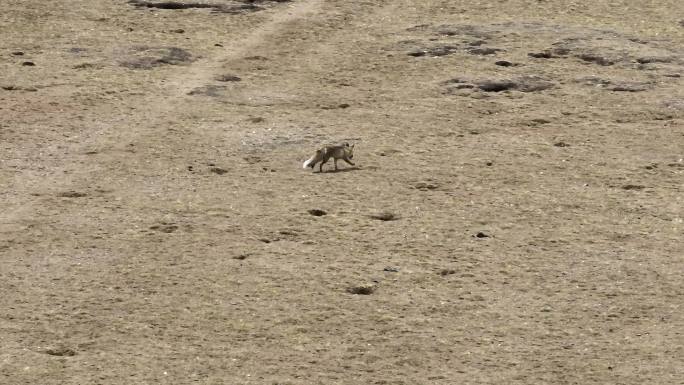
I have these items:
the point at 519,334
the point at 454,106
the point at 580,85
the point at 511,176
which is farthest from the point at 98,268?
the point at 580,85

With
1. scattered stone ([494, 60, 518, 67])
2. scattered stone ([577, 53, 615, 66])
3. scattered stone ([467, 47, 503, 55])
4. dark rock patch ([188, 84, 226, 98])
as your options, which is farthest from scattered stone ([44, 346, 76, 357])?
scattered stone ([577, 53, 615, 66])

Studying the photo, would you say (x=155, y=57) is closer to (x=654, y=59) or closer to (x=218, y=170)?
(x=218, y=170)

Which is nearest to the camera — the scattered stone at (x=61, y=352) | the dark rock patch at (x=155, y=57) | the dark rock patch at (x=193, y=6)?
the scattered stone at (x=61, y=352)

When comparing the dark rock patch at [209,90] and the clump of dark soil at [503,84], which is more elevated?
the clump of dark soil at [503,84]

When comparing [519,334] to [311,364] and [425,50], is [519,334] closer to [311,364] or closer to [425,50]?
[311,364]

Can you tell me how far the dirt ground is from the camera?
10430mm

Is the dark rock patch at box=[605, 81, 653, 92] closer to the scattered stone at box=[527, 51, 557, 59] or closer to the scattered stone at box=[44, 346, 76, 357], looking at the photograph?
the scattered stone at box=[527, 51, 557, 59]

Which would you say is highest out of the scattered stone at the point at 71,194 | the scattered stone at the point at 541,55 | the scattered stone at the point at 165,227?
the scattered stone at the point at 541,55

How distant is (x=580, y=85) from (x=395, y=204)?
4.64m

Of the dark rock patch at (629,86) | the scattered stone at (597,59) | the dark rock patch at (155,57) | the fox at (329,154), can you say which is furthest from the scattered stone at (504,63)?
the fox at (329,154)

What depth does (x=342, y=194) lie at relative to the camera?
1352 cm

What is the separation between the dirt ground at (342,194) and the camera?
34.2 feet

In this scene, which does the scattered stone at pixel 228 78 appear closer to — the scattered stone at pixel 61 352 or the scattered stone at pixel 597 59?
the scattered stone at pixel 597 59

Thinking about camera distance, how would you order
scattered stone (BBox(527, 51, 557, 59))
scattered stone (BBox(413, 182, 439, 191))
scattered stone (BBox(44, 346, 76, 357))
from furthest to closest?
scattered stone (BBox(527, 51, 557, 59)) → scattered stone (BBox(413, 182, 439, 191)) → scattered stone (BBox(44, 346, 76, 357))
